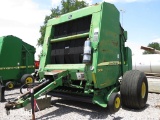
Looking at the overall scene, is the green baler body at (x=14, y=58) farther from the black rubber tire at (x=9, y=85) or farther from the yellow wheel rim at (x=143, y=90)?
the yellow wheel rim at (x=143, y=90)

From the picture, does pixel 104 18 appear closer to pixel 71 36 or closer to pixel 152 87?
pixel 71 36

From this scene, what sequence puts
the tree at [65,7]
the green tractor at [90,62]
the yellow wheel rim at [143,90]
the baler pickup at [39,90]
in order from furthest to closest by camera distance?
the tree at [65,7], the yellow wheel rim at [143,90], the green tractor at [90,62], the baler pickup at [39,90]

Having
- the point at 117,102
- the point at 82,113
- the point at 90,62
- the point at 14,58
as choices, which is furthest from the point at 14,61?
the point at 117,102

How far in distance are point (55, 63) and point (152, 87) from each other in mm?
4277

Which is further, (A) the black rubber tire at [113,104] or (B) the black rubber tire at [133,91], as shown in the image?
(B) the black rubber tire at [133,91]

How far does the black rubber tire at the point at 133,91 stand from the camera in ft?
18.9

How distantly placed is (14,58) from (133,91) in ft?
23.7

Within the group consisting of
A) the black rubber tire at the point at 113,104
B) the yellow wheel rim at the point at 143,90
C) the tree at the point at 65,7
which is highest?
the tree at the point at 65,7

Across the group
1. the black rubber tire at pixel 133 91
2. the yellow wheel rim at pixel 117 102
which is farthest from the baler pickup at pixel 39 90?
the black rubber tire at pixel 133 91

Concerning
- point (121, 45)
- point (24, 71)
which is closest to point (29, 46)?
point (24, 71)

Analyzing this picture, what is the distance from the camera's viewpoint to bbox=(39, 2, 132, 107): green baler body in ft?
18.1

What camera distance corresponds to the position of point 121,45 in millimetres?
6754

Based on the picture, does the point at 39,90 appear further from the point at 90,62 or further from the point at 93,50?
the point at 93,50

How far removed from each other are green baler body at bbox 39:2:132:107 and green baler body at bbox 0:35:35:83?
4423 mm
